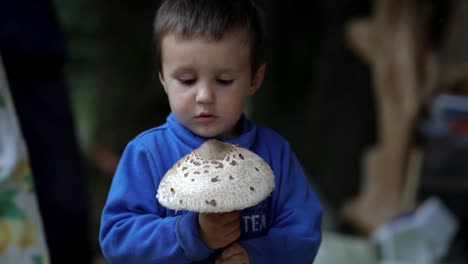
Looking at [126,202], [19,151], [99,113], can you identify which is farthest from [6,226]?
[99,113]

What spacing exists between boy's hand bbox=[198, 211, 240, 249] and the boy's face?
21 cm

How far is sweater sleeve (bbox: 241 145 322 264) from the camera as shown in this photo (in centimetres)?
147

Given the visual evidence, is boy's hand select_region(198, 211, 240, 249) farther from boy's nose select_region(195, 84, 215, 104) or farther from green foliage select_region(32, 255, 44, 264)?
green foliage select_region(32, 255, 44, 264)

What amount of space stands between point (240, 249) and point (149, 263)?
0.64ft

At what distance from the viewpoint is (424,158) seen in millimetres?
4488

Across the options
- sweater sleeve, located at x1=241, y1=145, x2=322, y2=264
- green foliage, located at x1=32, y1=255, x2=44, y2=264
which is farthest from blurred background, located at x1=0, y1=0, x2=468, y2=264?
sweater sleeve, located at x1=241, y1=145, x2=322, y2=264

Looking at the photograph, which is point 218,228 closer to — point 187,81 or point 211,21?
point 187,81

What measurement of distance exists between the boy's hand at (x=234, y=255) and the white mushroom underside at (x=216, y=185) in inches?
7.3

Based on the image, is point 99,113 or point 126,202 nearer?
point 126,202

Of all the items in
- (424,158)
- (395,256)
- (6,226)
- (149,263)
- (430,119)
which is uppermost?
(149,263)

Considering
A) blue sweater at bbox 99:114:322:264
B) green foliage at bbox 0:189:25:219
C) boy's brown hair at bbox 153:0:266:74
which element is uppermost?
boy's brown hair at bbox 153:0:266:74

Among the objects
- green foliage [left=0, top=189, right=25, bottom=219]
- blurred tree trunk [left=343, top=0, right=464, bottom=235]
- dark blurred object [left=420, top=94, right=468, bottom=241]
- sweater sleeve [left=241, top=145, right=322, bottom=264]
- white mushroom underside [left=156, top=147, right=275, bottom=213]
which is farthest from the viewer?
dark blurred object [left=420, top=94, right=468, bottom=241]

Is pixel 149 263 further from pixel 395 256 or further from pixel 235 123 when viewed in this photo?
pixel 395 256

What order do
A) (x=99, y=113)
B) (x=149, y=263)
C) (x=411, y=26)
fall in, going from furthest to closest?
(x=99, y=113) → (x=411, y=26) → (x=149, y=263)
